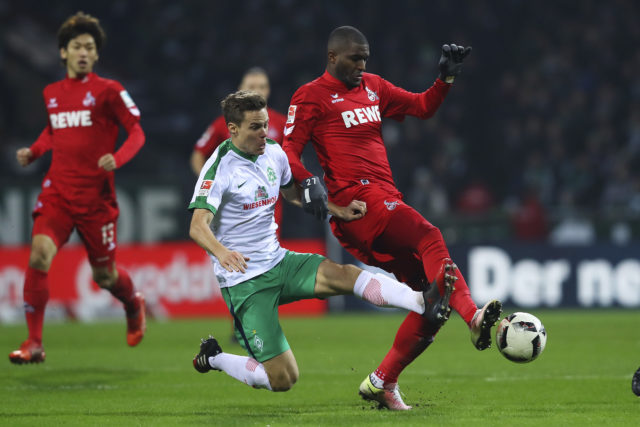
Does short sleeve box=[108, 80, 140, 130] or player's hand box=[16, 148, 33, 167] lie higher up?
short sleeve box=[108, 80, 140, 130]

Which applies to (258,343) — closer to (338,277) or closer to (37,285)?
(338,277)

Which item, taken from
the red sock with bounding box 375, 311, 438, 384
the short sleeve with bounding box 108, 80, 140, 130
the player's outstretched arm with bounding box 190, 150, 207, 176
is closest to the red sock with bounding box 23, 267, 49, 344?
the short sleeve with bounding box 108, 80, 140, 130

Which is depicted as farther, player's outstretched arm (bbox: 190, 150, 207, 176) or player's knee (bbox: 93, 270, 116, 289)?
player's outstretched arm (bbox: 190, 150, 207, 176)

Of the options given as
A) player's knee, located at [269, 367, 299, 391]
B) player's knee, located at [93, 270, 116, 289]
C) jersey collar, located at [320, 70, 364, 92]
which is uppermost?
jersey collar, located at [320, 70, 364, 92]

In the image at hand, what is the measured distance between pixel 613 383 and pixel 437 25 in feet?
47.0

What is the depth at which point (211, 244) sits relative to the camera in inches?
213

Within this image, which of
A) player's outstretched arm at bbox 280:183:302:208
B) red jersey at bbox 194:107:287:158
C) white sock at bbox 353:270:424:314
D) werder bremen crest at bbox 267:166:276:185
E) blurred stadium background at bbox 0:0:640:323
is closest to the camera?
white sock at bbox 353:270:424:314

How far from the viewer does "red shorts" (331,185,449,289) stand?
19.2 ft

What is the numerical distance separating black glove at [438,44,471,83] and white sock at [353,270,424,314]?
1.42 meters

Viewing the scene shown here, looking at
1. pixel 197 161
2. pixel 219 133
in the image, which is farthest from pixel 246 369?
pixel 219 133

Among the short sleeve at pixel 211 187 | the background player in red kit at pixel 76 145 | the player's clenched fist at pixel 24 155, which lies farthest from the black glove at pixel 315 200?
the player's clenched fist at pixel 24 155

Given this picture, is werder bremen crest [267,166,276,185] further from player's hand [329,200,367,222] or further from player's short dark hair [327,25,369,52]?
player's short dark hair [327,25,369,52]

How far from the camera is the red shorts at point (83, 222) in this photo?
25.9 ft

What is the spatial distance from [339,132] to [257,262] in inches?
39.5
